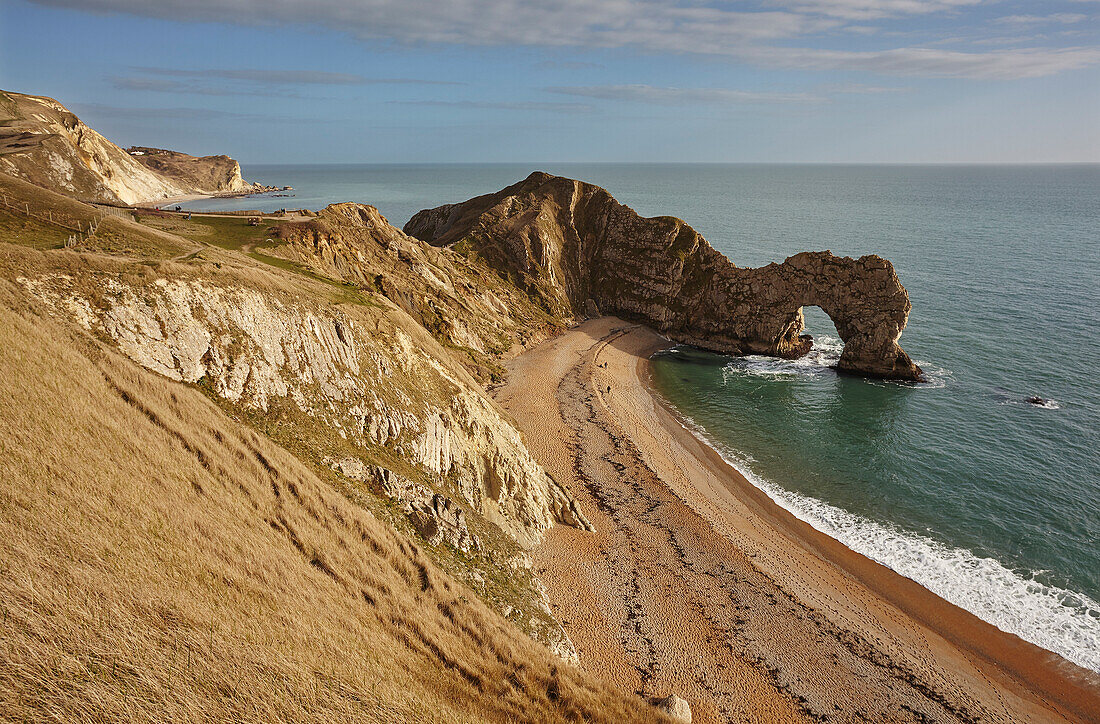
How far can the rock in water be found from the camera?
71.8 feet

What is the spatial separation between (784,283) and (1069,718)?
185ft

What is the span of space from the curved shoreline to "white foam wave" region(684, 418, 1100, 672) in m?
0.56

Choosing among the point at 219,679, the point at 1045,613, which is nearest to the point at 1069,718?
the point at 1045,613

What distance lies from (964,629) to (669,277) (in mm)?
61428

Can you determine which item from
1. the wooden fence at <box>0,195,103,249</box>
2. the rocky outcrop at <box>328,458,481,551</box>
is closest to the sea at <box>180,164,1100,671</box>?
the rocky outcrop at <box>328,458,481,551</box>

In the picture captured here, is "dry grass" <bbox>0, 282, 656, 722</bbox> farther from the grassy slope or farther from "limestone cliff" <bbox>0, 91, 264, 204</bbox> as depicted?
"limestone cliff" <bbox>0, 91, 264, 204</bbox>

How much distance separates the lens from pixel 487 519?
31609 millimetres

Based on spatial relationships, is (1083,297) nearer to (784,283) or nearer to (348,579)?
(784,283)

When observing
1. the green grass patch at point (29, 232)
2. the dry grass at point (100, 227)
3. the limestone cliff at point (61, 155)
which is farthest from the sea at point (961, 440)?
the limestone cliff at point (61, 155)

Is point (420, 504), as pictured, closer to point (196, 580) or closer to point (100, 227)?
point (196, 580)

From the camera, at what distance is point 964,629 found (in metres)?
31.0

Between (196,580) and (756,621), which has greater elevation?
(196,580)

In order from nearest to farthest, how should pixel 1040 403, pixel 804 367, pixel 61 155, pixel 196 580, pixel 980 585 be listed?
pixel 196 580 < pixel 980 585 < pixel 1040 403 < pixel 804 367 < pixel 61 155

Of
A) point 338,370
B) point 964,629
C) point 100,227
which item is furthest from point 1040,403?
point 100,227
